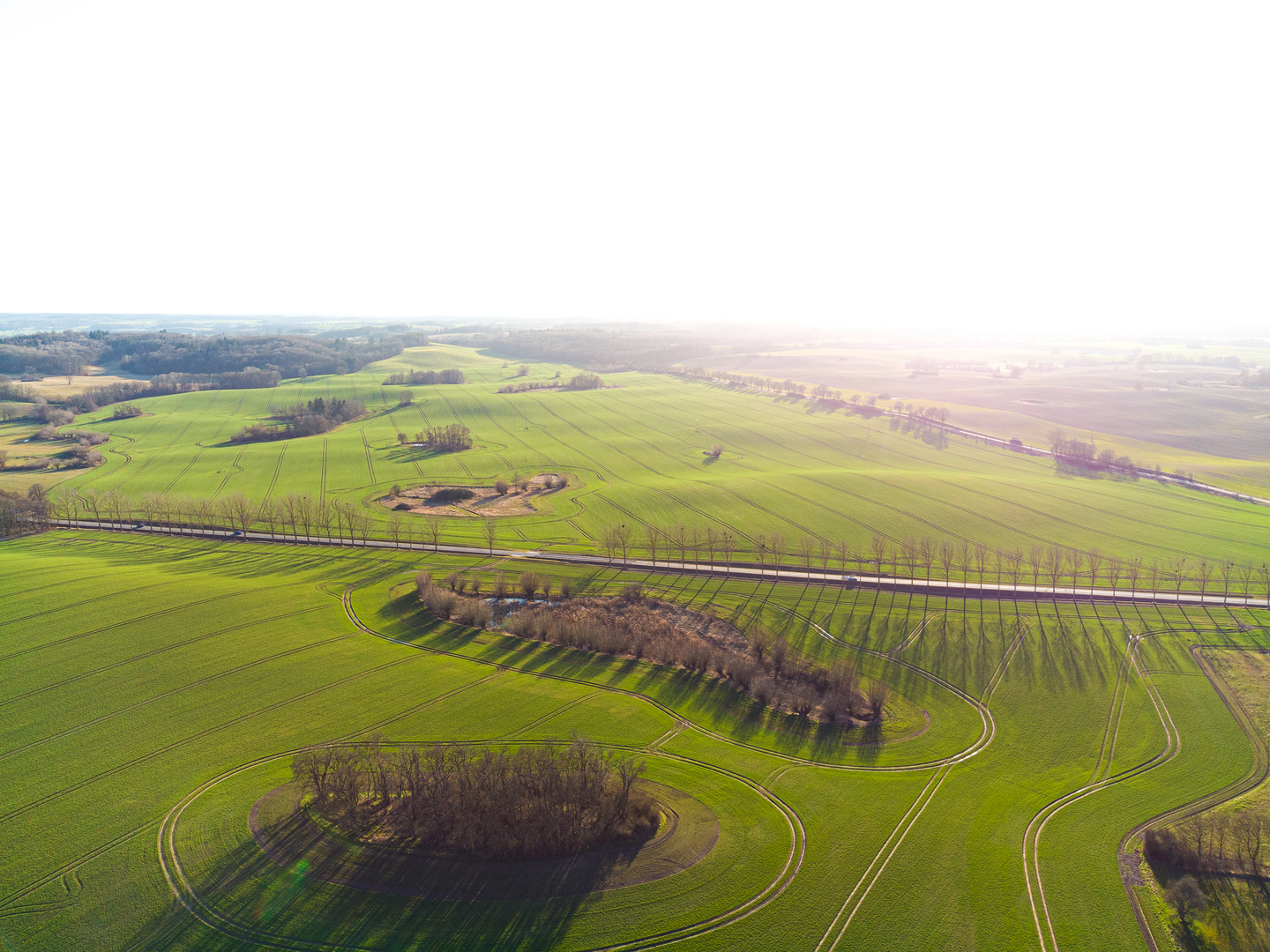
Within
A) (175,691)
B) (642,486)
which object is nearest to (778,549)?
(642,486)

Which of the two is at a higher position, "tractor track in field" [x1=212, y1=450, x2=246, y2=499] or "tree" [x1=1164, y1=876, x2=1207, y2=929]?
"tractor track in field" [x1=212, y1=450, x2=246, y2=499]

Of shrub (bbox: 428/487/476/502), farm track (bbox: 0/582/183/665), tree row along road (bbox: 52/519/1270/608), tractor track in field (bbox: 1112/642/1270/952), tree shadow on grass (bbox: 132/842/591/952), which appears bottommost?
tractor track in field (bbox: 1112/642/1270/952)

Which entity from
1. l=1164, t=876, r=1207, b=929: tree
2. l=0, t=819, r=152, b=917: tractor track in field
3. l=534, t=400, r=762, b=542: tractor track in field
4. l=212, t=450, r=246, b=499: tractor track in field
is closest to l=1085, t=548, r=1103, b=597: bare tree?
l=534, t=400, r=762, b=542: tractor track in field

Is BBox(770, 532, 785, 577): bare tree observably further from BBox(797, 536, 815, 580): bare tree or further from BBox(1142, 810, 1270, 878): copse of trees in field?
BBox(1142, 810, 1270, 878): copse of trees in field

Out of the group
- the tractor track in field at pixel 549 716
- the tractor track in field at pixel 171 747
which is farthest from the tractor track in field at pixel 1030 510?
the tractor track in field at pixel 171 747

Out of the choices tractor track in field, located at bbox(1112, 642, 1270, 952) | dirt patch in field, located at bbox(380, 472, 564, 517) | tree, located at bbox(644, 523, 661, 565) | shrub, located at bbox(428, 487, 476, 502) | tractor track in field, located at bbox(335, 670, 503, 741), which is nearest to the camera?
tractor track in field, located at bbox(1112, 642, 1270, 952)

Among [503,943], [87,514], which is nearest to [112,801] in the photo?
[503,943]

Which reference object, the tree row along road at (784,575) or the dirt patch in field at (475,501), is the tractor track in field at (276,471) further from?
the dirt patch in field at (475,501)
